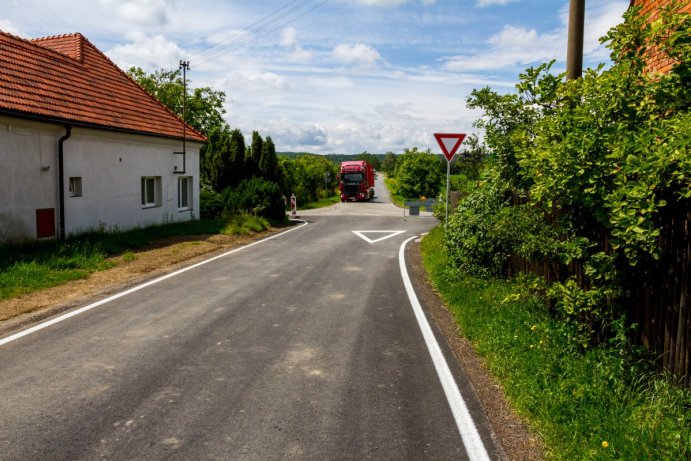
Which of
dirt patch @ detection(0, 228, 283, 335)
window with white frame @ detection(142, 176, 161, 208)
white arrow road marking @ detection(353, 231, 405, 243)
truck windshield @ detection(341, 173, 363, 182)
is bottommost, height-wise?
dirt patch @ detection(0, 228, 283, 335)

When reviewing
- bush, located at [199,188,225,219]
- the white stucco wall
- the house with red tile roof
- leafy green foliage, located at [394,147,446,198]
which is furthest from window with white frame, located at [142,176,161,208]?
leafy green foliage, located at [394,147,446,198]

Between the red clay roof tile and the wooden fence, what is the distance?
1292 cm

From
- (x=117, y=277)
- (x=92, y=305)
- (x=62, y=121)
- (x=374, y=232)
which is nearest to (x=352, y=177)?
(x=374, y=232)

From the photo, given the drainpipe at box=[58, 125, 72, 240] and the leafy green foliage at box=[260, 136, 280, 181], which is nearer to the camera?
the drainpipe at box=[58, 125, 72, 240]

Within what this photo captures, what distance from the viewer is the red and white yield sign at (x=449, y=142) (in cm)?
1277

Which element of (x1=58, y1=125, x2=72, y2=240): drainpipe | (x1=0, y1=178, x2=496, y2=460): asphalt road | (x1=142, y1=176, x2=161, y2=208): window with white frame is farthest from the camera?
(x1=142, y1=176, x2=161, y2=208): window with white frame

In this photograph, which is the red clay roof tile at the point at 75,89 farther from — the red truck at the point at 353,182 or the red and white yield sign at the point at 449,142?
the red truck at the point at 353,182

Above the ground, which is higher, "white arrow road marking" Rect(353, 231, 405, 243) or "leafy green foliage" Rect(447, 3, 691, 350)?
"leafy green foliage" Rect(447, 3, 691, 350)

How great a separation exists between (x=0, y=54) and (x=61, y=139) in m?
2.97

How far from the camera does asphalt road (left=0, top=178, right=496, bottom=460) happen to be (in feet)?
13.4

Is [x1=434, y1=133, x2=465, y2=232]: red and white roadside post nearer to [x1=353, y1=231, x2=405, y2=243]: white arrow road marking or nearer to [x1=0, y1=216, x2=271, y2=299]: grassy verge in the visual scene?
[x1=353, y1=231, x2=405, y2=243]: white arrow road marking

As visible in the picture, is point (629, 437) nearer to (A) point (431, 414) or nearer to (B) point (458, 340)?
(A) point (431, 414)

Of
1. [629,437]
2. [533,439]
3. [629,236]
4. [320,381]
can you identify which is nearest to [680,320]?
[629,236]

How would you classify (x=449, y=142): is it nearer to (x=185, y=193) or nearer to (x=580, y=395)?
(x=580, y=395)
